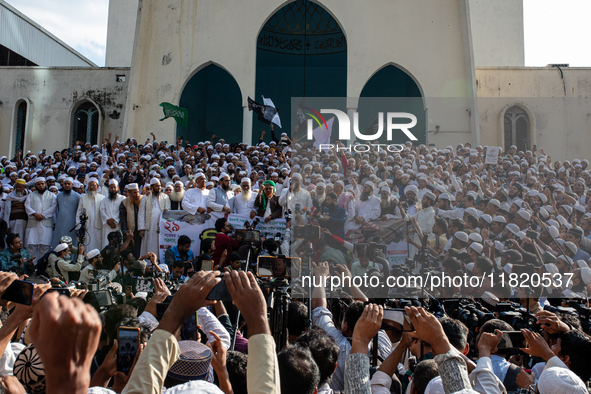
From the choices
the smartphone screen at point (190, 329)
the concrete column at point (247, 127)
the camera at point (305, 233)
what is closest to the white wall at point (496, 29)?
the concrete column at point (247, 127)

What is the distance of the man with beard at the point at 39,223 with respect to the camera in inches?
350

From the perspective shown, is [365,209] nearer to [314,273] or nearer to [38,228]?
[314,273]

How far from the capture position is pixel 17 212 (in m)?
8.95

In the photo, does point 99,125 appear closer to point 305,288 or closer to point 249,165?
point 249,165

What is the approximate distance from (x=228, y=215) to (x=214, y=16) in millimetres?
12044

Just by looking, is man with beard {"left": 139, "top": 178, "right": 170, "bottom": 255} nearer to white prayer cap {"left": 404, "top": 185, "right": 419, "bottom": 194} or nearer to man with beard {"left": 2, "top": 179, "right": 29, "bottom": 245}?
man with beard {"left": 2, "top": 179, "right": 29, "bottom": 245}

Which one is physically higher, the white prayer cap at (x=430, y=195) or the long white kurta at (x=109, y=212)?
the white prayer cap at (x=430, y=195)

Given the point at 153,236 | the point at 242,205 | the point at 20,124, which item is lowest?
the point at 153,236

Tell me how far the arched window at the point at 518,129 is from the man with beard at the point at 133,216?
47.1ft

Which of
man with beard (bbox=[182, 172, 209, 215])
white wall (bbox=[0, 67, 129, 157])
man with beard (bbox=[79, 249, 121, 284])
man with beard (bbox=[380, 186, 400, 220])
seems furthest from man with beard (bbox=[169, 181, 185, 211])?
white wall (bbox=[0, 67, 129, 157])

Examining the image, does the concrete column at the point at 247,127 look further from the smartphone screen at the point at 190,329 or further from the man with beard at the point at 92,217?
the smartphone screen at the point at 190,329

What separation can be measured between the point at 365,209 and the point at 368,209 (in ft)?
0.13

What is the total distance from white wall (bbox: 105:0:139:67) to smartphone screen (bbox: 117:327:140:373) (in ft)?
85.3

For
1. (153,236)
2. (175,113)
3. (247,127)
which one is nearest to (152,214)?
(153,236)
